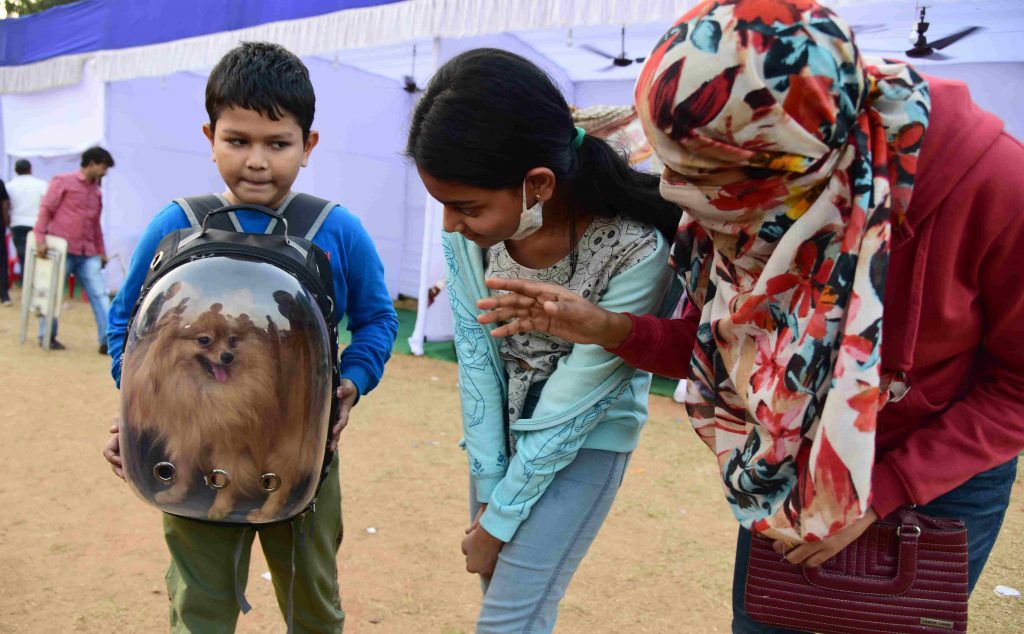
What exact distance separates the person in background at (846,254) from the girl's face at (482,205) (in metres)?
0.42

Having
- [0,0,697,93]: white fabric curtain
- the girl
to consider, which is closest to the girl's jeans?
the girl

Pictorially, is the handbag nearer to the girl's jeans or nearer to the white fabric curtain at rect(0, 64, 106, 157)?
the girl's jeans

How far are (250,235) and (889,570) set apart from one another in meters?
1.46

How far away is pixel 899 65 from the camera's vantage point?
127 centimetres

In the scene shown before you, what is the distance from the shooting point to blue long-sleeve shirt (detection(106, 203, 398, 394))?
6.48 feet

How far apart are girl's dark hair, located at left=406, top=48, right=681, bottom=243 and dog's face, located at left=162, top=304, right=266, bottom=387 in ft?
1.71

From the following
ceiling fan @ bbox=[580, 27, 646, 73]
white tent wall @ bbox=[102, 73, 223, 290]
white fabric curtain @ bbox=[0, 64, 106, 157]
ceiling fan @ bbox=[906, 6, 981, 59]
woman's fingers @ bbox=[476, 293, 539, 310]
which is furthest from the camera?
white fabric curtain @ bbox=[0, 64, 106, 157]

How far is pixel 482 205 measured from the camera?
1.73 meters

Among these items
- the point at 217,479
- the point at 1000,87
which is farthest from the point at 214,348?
the point at 1000,87

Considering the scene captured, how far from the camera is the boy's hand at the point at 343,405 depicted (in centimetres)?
187

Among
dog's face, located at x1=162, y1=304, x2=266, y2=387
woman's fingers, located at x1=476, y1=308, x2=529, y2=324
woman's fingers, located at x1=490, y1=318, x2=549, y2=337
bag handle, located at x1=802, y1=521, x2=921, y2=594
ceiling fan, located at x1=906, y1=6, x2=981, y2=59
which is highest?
ceiling fan, located at x1=906, y1=6, x2=981, y2=59

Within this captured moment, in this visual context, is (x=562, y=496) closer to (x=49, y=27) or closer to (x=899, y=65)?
(x=899, y=65)

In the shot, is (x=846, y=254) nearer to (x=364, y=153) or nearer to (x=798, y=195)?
(x=798, y=195)

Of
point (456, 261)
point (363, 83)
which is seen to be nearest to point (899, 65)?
point (456, 261)
